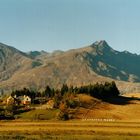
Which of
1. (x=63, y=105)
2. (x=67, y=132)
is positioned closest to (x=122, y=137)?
(x=67, y=132)

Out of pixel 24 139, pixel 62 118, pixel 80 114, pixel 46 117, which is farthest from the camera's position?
pixel 80 114

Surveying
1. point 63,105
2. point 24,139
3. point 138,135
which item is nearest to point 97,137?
point 138,135

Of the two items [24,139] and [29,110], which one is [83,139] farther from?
[29,110]

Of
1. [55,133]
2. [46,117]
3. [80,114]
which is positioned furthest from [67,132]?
[80,114]

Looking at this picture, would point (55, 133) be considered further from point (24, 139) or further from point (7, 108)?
point (7, 108)

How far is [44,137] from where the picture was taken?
85.6 m

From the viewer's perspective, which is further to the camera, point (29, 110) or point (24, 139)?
point (29, 110)

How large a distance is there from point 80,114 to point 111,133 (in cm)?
9944

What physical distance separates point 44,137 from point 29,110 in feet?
378

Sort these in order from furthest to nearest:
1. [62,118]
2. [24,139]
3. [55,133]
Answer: [62,118] → [55,133] → [24,139]

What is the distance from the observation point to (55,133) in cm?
9444

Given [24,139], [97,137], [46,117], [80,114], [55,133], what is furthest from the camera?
[80,114]

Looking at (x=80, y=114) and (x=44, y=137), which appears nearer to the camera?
(x=44, y=137)

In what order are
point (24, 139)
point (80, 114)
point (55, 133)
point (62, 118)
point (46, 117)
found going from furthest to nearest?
point (80, 114)
point (46, 117)
point (62, 118)
point (55, 133)
point (24, 139)
